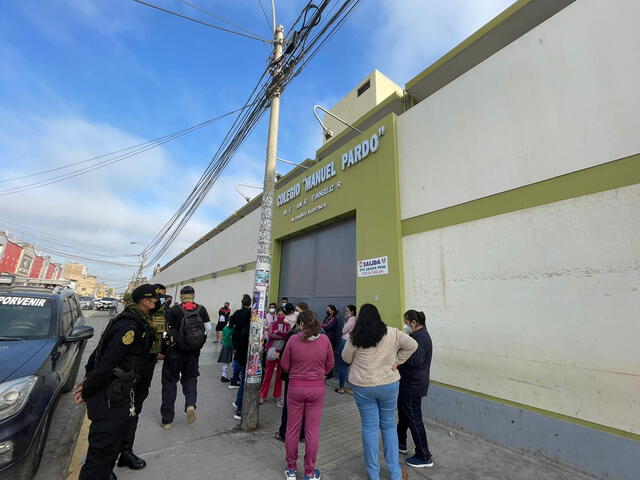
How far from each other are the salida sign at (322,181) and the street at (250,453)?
17.3 ft

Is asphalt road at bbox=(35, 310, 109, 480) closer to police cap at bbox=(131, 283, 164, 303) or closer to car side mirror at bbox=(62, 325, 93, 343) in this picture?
car side mirror at bbox=(62, 325, 93, 343)

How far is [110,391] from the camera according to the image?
2502 millimetres

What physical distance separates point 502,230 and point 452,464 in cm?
313

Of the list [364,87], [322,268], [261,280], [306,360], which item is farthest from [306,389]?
[364,87]

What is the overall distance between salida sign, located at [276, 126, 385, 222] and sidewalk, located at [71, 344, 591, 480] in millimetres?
5295

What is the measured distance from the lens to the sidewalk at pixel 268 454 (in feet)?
10.5

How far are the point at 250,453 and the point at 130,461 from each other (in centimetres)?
126

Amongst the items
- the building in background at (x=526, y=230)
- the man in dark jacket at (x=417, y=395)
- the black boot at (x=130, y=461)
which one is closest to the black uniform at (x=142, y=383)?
the black boot at (x=130, y=461)

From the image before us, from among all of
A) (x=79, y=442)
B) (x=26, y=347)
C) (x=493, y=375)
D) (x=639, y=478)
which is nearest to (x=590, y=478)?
(x=639, y=478)

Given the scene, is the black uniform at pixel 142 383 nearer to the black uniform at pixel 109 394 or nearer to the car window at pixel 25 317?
the black uniform at pixel 109 394

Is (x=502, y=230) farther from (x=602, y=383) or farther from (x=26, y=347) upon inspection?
(x=26, y=347)

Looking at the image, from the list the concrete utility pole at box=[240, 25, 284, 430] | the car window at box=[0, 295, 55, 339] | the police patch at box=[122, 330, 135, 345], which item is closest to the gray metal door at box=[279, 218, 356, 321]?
the concrete utility pole at box=[240, 25, 284, 430]

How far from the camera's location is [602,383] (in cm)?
337

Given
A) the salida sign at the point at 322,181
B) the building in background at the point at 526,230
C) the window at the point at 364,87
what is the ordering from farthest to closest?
the window at the point at 364,87 < the salida sign at the point at 322,181 < the building in background at the point at 526,230
